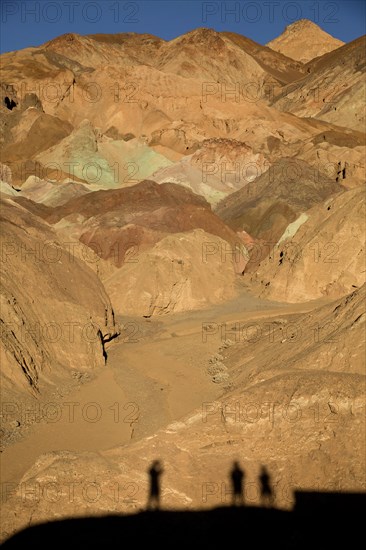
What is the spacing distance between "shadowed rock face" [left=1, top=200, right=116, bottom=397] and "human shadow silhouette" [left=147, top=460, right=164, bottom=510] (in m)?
4.22

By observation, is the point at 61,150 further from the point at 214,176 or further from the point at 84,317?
the point at 84,317

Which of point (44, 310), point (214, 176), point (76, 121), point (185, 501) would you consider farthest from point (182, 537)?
point (76, 121)

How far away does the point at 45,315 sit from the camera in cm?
1347

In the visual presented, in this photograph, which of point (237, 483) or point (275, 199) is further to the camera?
point (275, 199)

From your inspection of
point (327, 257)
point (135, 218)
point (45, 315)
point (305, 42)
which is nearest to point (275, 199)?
point (135, 218)

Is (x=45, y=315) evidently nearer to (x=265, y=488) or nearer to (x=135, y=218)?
(x=265, y=488)

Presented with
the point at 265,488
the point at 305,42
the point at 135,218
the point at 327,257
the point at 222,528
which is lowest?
the point at 222,528

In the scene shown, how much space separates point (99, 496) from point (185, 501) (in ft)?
2.70

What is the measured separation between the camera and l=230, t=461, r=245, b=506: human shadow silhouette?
6.67 m

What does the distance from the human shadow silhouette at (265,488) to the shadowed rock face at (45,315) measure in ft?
16.6

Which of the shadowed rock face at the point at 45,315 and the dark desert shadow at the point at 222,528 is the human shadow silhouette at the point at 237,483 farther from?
the shadowed rock face at the point at 45,315

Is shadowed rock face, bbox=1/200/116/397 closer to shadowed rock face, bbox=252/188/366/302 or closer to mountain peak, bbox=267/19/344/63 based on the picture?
shadowed rock face, bbox=252/188/366/302

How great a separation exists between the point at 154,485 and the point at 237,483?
82 centimetres

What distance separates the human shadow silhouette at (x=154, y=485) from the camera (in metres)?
6.68
